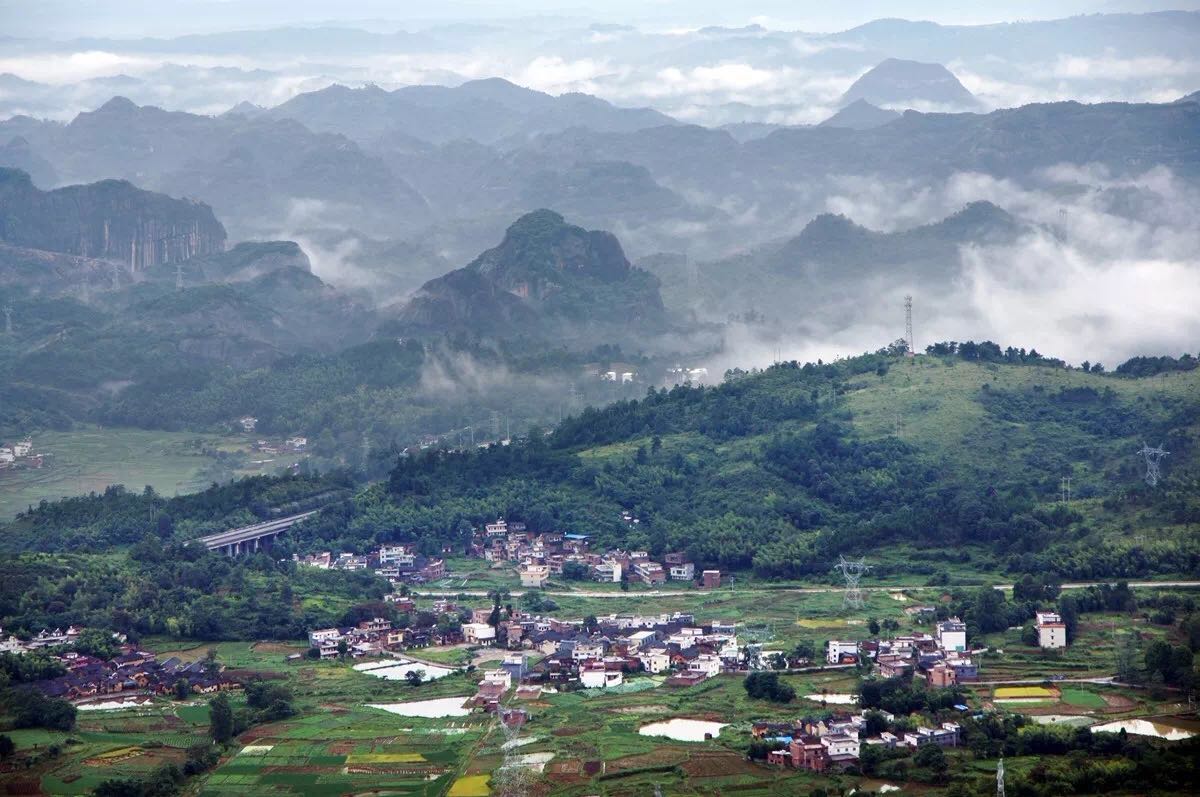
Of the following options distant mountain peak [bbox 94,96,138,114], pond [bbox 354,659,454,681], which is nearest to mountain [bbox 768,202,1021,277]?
distant mountain peak [bbox 94,96,138,114]

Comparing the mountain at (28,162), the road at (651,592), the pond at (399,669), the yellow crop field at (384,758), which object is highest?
the mountain at (28,162)

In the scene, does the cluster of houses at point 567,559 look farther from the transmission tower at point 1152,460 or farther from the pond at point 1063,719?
the pond at point 1063,719

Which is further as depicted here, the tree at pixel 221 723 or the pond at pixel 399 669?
the pond at pixel 399 669

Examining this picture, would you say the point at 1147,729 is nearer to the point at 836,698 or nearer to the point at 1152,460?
the point at 836,698

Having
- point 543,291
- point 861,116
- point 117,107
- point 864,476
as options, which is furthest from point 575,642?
point 861,116

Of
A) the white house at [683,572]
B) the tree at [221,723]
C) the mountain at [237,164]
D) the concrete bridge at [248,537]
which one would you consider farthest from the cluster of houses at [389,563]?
the mountain at [237,164]

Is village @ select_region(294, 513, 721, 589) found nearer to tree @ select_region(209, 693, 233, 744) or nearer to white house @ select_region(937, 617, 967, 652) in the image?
white house @ select_region(937, 617, 967, 652)
